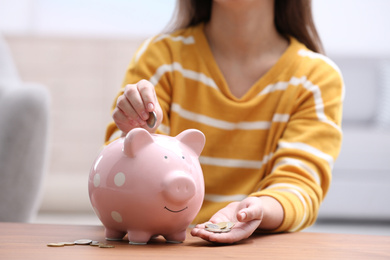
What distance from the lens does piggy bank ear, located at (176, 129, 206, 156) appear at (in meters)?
0.59

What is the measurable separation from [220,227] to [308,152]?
326 mm

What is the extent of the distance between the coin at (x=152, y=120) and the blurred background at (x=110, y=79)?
0.92 metres

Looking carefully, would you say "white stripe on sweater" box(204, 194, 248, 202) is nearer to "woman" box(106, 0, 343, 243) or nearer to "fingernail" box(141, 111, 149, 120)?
"woman" box(106, 0, 343, 243)

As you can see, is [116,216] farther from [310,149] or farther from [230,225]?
[310,149]

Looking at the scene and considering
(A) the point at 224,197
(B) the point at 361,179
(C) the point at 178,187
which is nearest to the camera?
(C) the point at 178,187

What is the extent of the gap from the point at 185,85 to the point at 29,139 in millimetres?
407

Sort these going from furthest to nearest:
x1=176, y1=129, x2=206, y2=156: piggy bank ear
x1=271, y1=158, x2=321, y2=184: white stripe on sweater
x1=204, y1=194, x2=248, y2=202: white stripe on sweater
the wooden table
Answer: x1=204, y1=194, x2=248, y2=202: white stripe on sweater < x1=271, y1=158, x2=321, y2=184: white stripe on sweater < x1=176, y1=129, x2=206, y2=156: piggy bank ear < the wooden table

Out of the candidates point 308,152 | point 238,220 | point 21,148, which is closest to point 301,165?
point 308,152

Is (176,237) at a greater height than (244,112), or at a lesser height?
lesser

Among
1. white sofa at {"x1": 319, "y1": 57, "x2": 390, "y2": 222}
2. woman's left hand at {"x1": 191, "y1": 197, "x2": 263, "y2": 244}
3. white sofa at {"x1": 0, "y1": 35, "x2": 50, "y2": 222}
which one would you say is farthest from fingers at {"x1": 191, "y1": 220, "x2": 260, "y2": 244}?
white sofa at {"x1": 319, "y1": 57, "x2": 390, "y2": 222}

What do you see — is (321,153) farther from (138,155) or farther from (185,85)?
(138,155)

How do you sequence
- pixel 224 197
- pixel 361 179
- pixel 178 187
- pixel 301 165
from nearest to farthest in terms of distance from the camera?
pixel 178 187
pixel 301 165
pixel 224 197
pixel 361 179

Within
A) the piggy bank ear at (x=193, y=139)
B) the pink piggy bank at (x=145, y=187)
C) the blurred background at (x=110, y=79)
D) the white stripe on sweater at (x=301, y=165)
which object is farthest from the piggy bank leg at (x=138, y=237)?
the blurred background at (x=110, y=79)

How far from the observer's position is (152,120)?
610mm
